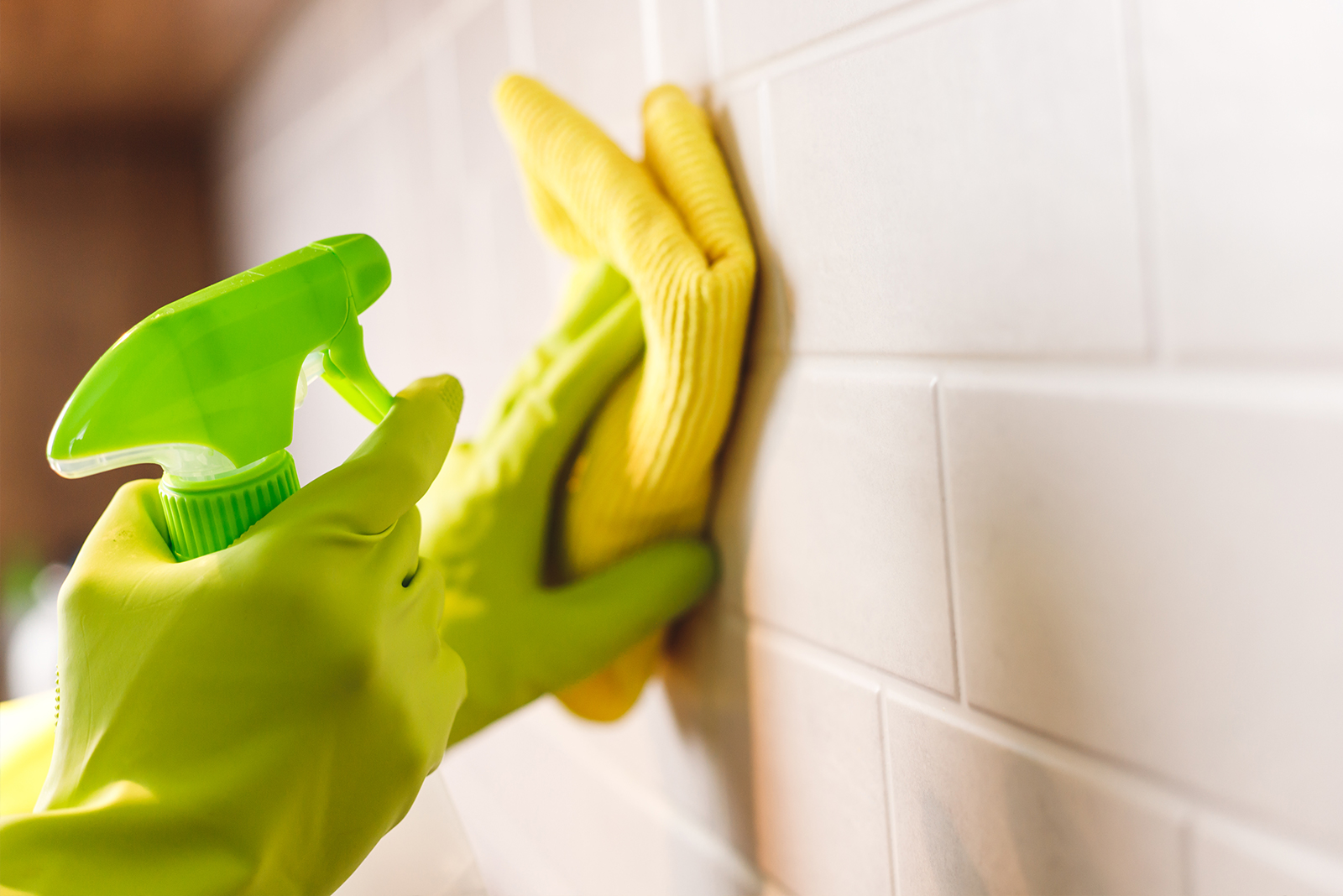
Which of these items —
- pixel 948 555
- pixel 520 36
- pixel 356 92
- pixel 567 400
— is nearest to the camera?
pixel 948 555

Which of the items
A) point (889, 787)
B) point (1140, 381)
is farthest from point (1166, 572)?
point (889, 787)

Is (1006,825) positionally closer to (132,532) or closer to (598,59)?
(132,532)

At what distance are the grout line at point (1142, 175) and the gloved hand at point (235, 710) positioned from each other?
0.22 meters

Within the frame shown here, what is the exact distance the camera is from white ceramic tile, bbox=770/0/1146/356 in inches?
10.2

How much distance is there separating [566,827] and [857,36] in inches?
20.1

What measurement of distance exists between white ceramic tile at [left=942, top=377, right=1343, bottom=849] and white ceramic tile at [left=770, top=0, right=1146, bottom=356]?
2cm

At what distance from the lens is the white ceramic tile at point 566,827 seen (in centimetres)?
51

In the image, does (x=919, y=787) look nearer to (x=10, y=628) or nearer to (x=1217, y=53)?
(x=1217, y=53)

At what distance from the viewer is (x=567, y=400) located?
0.44 meters

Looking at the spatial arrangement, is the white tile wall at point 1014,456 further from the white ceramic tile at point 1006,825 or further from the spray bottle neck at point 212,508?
the spray bottle neck at point 212,508

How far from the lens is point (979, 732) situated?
33cm

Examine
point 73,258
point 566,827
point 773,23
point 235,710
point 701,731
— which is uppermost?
point 73,258

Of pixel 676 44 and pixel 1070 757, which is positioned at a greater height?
pixel 676 44

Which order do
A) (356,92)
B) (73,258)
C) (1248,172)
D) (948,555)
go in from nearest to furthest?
(1248,172)
(948,555)
(356,92)
(73,258)
